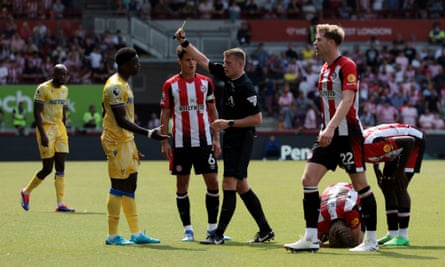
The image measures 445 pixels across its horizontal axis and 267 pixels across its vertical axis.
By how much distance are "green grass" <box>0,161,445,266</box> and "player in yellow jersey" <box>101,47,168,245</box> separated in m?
0.33

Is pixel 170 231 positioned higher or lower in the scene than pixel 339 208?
lower

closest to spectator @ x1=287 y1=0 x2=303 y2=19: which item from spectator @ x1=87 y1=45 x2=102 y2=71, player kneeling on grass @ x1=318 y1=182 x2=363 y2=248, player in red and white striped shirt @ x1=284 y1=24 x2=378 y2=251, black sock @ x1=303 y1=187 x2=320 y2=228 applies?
spectator @ x1=87 y1=45 x2=102 y2=71

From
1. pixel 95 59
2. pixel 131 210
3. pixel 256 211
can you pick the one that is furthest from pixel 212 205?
pixel 95 59

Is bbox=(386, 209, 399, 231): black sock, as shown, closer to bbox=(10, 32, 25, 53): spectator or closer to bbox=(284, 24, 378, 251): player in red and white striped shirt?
bbox=(284, 24, 378, 251): player in red and white striped shirt

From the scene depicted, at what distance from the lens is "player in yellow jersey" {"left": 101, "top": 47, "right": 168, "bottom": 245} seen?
35.9ft

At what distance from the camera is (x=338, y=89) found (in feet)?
33.6

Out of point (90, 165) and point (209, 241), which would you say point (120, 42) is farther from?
point (209, 241)

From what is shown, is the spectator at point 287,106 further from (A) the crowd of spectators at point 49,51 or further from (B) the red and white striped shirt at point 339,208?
(B) the red and white striped shirt at point 339,208

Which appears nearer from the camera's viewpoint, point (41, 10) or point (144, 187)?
point (144, 187)

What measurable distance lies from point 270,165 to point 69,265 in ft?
Answer: 70.4

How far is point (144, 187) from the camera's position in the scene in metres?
21.1

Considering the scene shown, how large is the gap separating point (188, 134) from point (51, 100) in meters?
5.05

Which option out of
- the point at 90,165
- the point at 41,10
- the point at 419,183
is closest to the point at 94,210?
the point at 419,183

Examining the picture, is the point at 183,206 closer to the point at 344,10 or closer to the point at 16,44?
the point at 16,44
